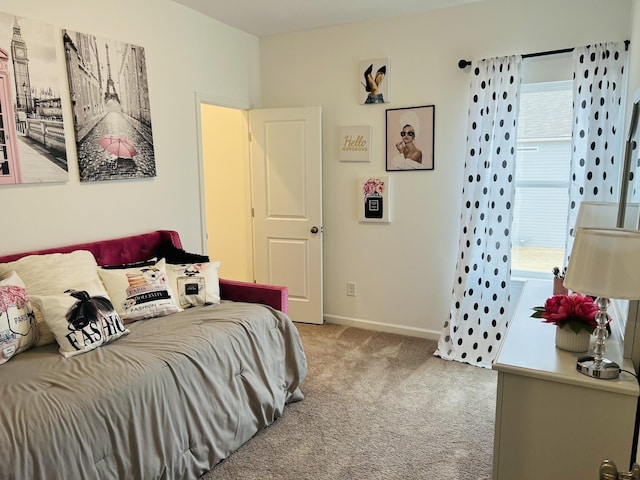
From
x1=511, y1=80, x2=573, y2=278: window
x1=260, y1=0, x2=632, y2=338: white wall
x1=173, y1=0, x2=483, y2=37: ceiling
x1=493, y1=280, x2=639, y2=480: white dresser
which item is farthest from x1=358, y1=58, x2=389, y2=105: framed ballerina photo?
x1=493, y1=280, x2=639, y2=480: white dresser

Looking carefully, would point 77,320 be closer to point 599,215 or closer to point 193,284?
point 193,284

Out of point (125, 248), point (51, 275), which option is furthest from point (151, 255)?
point (51, 275)

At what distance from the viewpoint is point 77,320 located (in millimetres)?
2168

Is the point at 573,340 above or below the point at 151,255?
below

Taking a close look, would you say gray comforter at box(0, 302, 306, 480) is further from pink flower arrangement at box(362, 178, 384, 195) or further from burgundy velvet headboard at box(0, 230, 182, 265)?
pink flower arrangement at box(362, 178, 384, 195)

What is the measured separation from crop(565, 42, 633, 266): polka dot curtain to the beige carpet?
50.9 inches

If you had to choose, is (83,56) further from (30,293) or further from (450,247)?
(450,247)

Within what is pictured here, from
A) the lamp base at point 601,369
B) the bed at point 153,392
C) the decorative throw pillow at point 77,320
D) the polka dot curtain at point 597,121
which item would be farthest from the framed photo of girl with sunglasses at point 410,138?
the decorative throw pillow at point 77,320

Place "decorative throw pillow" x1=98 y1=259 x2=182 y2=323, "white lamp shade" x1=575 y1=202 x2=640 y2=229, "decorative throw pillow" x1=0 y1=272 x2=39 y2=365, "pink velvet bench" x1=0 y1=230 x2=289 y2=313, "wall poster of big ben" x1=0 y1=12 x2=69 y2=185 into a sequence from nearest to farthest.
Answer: "decorative throw pillow" x1=0 y1=272 x2=39 y2=365
"white lamp shade" x1=575 y1=202 x2=640 y2=229
"wall poster of big ben" x1=0 y1=12 x2=69 y2=185
"decorative throw pillow" x1=98 y1=259 x2=182 y2=323
"pink velvet bench" x1=0 y1=230 x2=289 y2=313

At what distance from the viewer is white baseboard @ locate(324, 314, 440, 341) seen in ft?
13.1

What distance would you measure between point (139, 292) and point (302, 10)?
8.18 ft

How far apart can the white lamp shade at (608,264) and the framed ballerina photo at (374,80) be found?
2704mm

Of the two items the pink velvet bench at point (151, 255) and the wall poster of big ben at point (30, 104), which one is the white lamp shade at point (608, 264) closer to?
the pink velvet bench at point (151, 255)

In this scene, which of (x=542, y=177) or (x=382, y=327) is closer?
(x=542, y=177)
